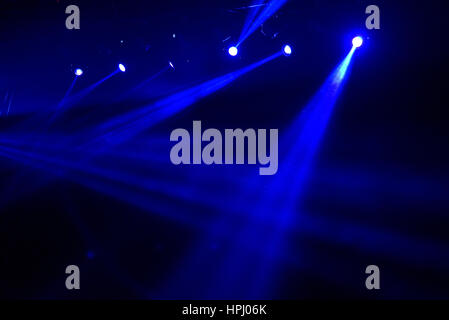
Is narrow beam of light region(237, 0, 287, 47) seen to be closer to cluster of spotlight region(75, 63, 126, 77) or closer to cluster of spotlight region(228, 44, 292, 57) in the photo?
cluster of spotlight region(228, 44, 292, 57)

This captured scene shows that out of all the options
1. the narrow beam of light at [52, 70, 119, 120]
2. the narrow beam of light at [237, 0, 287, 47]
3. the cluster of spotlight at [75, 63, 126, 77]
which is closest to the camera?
the narrow beam of light at [237, 0, 287, 47]

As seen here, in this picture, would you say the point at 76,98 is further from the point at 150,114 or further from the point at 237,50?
the point at 237,50

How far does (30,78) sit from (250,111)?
5.99 ft

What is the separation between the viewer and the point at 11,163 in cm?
347

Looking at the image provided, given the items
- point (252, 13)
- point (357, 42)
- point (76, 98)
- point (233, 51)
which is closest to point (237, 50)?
point (233, 51)

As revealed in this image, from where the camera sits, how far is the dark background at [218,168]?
291 cm

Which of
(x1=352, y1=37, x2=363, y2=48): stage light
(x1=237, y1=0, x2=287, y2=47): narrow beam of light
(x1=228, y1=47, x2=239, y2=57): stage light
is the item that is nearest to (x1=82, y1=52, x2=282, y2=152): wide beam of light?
(x1=228, y1=47, x2=239, y2=57): stage light

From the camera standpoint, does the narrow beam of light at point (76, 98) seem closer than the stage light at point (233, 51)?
No

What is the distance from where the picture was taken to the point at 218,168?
3.22m

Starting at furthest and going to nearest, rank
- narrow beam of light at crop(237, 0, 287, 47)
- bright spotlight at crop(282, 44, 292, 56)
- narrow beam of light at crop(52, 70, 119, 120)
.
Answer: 1. narrow beam of light at crop(52, 70, 119, 120)
2. bright spotlight at crop(282, 44, 292, 56)
3. narrow beam of light at crop(237, 0, 287, 47)

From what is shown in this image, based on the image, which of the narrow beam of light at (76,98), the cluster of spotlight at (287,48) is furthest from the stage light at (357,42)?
the narrow beam of light at (76,98)

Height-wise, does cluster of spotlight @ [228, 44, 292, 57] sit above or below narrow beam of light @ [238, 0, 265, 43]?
below

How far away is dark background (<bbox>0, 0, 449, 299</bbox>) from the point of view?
2910mm

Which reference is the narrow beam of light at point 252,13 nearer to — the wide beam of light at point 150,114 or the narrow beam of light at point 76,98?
the wide beam of light at point 150,114
